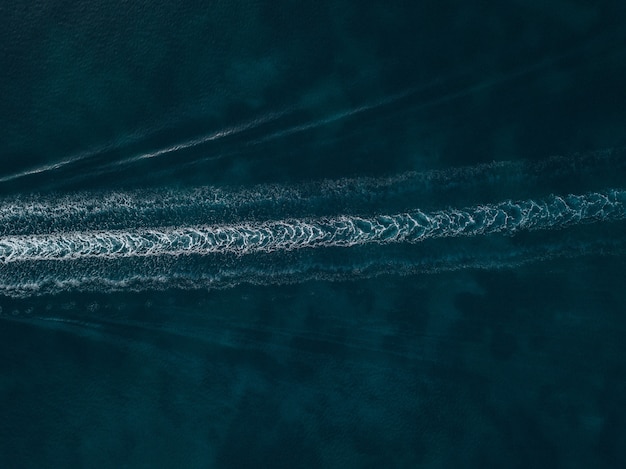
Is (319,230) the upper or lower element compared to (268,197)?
lower

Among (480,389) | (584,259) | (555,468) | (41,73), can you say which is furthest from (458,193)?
(41,73)

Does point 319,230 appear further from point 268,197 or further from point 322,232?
point 268,197

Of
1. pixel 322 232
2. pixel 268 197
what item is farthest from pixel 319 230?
pixel 268 197
